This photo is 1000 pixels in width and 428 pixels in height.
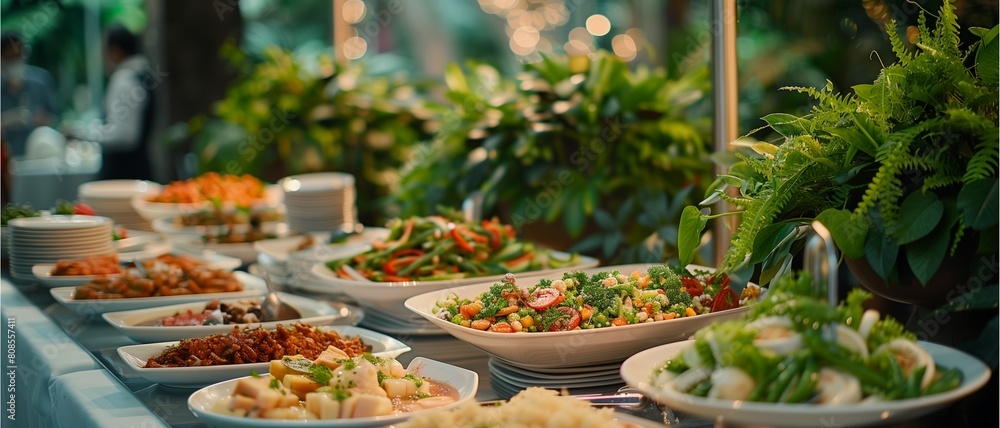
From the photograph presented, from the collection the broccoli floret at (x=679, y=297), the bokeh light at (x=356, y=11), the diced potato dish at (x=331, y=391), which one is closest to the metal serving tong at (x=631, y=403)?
the diced potato dish at (x=331, y=391)

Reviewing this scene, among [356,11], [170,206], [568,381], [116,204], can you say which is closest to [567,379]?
[568,381]

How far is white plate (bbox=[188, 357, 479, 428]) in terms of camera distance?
1.15 meters

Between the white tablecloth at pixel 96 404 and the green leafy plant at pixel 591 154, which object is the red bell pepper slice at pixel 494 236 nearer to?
the green leafy plant at pixel 591 154

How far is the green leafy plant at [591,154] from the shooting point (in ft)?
9.26

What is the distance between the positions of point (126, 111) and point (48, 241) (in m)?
3.94

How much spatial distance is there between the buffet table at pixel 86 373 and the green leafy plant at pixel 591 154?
107 centimetres

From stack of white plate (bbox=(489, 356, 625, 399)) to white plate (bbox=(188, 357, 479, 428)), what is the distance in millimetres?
102

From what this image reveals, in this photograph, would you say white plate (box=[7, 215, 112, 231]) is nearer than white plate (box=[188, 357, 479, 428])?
No

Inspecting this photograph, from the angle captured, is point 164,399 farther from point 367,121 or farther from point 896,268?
point 367,121

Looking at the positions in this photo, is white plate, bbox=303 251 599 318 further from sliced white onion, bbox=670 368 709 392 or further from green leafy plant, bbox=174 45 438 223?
green leafy plant, bbox=174 45 438 223

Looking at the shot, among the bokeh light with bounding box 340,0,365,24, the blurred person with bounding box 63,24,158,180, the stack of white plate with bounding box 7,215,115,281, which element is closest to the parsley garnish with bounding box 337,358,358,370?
the stack of white plate with bounding box 7,215,115,281

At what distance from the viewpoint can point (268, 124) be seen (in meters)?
4.51

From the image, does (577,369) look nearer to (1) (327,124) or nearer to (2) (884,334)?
(2) (884,334)

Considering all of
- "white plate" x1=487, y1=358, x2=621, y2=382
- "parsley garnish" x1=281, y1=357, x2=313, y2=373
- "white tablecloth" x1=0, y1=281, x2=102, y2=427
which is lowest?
"white tablecloth" x1=0, y1=281, x2=102, y2=427
